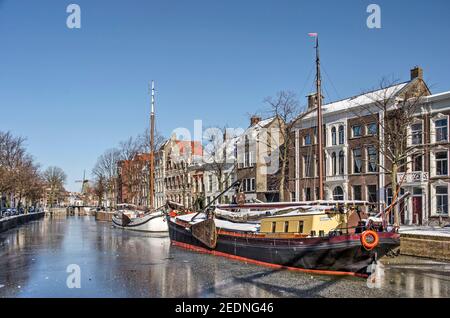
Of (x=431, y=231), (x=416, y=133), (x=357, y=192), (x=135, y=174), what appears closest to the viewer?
(x=431, y=231)

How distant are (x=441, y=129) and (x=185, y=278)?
2553cm

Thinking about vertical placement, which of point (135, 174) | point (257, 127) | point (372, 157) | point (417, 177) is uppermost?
point (257, 127)

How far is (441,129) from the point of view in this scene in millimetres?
37188

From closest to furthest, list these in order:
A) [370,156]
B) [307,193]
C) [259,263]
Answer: [259,263], [370,156], [307,193]

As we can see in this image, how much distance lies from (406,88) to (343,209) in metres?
21.2

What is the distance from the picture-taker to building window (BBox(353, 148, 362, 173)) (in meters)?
43.5

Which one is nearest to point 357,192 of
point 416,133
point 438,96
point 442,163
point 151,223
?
point 416,133

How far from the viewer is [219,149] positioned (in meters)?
61.5

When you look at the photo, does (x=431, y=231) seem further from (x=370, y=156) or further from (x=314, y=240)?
(x=370, y=156)

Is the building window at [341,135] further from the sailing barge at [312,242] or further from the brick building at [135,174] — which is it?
the brick building at [135,174]

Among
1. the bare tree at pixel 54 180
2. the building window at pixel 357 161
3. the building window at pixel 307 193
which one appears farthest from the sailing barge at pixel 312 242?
the bare tree at pixel 54 180
